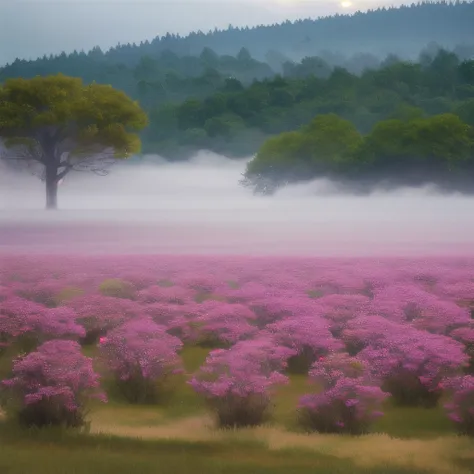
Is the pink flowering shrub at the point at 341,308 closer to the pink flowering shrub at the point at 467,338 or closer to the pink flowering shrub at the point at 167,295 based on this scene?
the pink flowering shrub at the point at 467,338

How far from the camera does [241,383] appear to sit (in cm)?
404

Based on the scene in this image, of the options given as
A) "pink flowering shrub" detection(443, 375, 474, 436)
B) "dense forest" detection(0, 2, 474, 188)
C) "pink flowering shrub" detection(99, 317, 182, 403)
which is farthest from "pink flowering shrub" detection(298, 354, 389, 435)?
"dense forest" detection(0, 2, 474, 188)

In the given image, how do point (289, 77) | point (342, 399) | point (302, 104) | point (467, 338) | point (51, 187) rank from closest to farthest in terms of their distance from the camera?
1. point (342, 399)
2. point (467, 338)
3. point (51, 187)
4. point (302, 104)
5. point (289, 77)

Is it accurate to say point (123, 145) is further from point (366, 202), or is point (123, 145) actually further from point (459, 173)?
point (459, 173)

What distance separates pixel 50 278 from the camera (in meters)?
4.52

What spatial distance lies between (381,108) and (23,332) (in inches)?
94.2

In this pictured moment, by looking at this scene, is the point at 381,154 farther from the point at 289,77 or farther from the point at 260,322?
the point at 260,322

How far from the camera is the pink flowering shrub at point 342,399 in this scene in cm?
398

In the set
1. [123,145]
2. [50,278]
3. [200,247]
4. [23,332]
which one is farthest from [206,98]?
[23,332]

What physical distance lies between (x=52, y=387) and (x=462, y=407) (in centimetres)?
211

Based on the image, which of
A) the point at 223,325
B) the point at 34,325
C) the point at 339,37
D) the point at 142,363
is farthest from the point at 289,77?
the point at 34,325

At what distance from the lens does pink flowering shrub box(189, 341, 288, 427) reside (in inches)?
159

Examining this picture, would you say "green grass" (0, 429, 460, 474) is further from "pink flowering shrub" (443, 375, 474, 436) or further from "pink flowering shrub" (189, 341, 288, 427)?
"pink flowering shrub" (443, 375, 474, 436)

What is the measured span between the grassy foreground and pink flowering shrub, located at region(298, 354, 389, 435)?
0.06m
